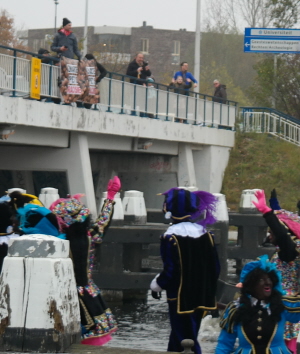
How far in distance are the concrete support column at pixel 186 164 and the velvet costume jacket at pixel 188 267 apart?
22726 millimetres

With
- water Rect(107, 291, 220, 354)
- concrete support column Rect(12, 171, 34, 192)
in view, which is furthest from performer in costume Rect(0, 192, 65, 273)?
concrete support column Rect(12, 171, 34, 192)

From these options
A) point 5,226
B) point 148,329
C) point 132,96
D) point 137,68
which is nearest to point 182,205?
point 5,226

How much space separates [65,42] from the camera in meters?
21.5

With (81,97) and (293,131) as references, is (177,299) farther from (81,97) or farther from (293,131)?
(293,131)

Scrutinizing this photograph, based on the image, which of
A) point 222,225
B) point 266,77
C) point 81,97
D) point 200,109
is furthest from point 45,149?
point 266,77

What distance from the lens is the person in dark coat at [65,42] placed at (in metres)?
21.3

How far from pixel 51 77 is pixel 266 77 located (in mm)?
21820

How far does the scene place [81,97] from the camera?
74.1 feet

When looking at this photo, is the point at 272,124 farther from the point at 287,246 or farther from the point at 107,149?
the point at 287,246

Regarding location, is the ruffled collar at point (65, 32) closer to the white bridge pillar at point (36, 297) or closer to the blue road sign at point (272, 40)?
the blue road sign at point (272, 40)

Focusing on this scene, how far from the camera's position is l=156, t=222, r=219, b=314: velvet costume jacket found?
24.7 feet

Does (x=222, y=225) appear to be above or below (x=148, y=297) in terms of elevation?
above

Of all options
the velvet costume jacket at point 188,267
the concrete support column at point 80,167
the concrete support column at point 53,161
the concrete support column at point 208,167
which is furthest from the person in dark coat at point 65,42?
the velvet costume jacket at point 188,267

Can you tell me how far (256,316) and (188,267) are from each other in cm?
180
